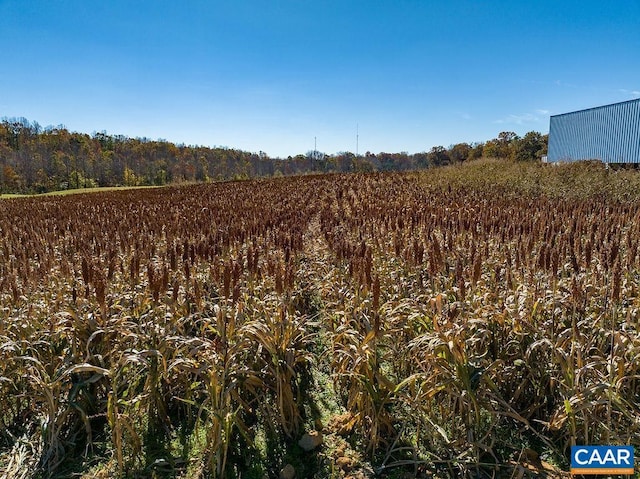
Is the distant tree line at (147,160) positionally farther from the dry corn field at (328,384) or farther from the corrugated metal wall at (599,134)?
the dry corn field at (328,384)

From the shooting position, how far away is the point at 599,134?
26.0 m

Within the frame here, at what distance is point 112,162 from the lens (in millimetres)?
76312

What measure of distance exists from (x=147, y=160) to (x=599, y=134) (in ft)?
277

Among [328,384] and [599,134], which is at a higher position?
[599,134]

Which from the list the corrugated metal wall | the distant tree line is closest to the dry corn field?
the corrugated metal wall

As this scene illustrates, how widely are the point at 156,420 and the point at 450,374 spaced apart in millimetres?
2144

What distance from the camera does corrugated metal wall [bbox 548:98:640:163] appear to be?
894 inches

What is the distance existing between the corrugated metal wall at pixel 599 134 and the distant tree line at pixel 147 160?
10.3 metres

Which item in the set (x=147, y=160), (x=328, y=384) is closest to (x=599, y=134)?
(x=328, y=384)

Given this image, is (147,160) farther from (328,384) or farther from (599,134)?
(328,384)

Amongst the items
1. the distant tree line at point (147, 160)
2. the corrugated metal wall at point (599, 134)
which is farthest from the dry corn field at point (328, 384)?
the distant tree line at point (147, 160)

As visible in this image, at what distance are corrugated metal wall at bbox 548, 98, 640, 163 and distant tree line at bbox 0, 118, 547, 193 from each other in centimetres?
1026

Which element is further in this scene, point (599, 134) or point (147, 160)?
point (147, 160)

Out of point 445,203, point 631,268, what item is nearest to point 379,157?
point 445,203
